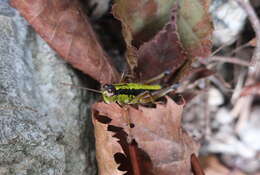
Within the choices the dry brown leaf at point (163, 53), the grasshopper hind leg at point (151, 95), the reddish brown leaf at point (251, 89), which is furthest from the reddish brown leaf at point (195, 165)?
the reddish brown leaf at point (251, 89)

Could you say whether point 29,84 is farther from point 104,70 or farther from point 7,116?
point 104,70

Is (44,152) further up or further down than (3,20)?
further down

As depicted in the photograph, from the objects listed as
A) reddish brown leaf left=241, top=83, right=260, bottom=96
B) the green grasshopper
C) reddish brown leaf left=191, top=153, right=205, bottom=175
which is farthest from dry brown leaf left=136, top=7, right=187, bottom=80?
reddish brown leaf left=241, top=83, right=260, bottom=96

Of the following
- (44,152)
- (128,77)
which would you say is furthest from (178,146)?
(44,152)

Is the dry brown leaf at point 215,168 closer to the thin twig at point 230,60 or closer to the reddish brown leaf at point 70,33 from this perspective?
the thin twig at point 230,60

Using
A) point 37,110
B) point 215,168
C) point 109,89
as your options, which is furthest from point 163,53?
point 215,168
